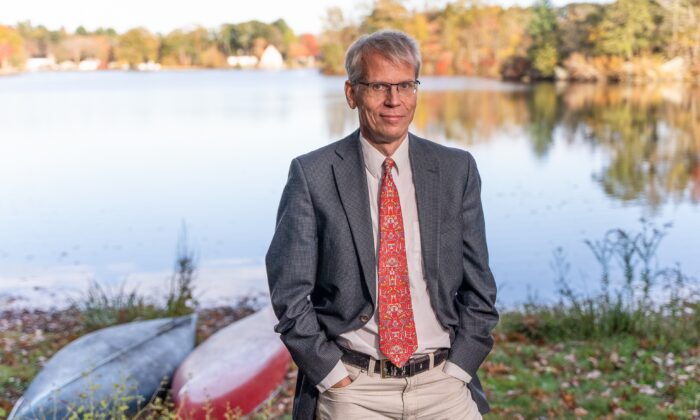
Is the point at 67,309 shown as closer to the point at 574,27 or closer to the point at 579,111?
the point at 579,111

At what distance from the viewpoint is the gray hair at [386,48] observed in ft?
7.57

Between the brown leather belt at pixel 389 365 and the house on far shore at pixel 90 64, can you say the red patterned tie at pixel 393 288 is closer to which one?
the brown leather belt at pixel 389 365

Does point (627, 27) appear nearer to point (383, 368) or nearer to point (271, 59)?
point (383, 368)

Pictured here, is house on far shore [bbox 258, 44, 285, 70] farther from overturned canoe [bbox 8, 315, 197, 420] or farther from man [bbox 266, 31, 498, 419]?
man [bbox 266, 31, 498, 419]

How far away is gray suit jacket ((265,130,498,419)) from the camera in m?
2.31

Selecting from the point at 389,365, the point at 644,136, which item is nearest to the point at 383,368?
the point at 389,365

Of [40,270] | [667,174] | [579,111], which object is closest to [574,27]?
[579,111]

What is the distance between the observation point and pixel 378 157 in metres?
2.40

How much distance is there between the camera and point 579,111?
35.9 m

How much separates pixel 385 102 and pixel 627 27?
51.6 m

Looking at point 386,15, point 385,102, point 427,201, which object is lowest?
point 427,201

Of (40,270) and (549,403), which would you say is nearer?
(549,403)

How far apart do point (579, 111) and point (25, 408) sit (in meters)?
33.7

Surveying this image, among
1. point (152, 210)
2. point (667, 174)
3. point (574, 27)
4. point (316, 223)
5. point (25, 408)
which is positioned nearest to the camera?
point (316, 223)
